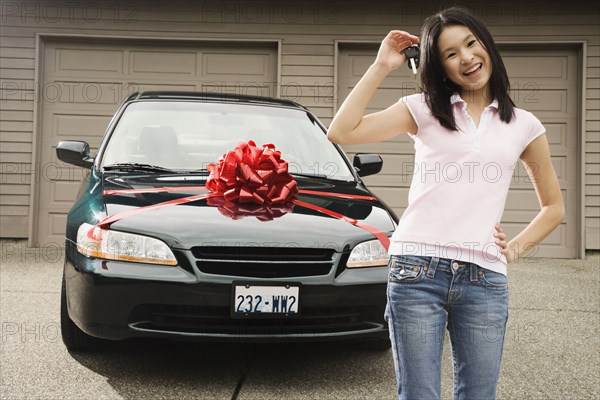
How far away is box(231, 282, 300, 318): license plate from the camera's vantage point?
8.58ft

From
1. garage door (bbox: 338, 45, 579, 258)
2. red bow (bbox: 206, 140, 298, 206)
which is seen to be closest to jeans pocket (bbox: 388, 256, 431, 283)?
red bow (bbox: 206, 140, 298, 206)

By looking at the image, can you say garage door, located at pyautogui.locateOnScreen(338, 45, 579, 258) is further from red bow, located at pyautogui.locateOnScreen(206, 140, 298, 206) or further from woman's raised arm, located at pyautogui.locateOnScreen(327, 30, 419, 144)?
woman's raised arm, located at pyautogui.locateOnScreen(327, 30, 419, 144)

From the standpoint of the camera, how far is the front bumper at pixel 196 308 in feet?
8.57

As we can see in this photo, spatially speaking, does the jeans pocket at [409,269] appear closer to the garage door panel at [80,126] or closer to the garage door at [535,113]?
the garage door at [535,113]

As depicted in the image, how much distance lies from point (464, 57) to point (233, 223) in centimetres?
146

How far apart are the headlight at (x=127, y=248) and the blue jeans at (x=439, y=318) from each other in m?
1.37

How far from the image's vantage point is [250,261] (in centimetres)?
267

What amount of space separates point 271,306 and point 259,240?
0.95ft

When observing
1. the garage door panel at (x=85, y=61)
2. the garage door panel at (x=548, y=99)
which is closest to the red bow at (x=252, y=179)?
the garage door panel at (x=85, y=61)

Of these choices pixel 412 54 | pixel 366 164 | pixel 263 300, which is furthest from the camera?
pixel 366 164

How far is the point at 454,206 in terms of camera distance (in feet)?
5.08

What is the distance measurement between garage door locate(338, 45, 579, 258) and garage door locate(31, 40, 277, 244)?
1299mm

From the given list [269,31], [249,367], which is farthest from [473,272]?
[269,31]

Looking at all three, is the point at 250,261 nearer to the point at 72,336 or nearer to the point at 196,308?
the point at 196,308
